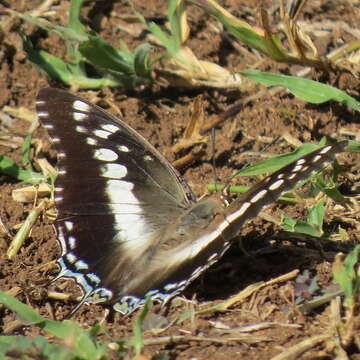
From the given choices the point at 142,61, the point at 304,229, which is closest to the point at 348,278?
the point at 304,229

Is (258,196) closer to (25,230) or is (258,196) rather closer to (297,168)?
(297,168)

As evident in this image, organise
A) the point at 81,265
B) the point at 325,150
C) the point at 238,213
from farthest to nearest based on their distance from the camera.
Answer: the point at 81,265, the point at 238,213, the point at 325,150

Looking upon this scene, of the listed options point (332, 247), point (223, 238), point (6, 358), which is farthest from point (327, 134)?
point (6, 358)

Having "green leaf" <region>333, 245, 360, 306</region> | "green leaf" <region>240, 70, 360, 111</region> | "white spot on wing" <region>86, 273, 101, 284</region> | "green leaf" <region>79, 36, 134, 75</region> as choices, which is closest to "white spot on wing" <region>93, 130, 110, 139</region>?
"white spot on wing" <region>86, 273, 101, 284</region>

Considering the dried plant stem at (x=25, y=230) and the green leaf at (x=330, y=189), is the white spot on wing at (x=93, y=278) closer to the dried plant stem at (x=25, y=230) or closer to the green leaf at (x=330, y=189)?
the dried plant stem at (x=25, y=230)

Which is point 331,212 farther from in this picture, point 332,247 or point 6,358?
point 6,358

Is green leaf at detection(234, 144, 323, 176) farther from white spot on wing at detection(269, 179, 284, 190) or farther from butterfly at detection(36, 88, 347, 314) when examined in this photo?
white spot on wing at detection(269, 179, 284, 190)

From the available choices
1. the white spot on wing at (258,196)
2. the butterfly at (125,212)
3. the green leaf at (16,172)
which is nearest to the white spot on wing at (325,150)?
the butterfly at (125,212)
